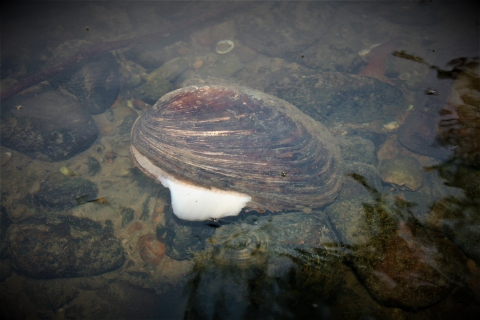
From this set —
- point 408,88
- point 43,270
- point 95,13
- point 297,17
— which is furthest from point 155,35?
point 408,88

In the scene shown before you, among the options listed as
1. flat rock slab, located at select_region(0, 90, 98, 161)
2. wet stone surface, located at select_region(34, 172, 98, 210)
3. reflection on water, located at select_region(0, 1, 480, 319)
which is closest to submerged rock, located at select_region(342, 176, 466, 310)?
reflection on water, located at select_region(0, 1, 480, 319)

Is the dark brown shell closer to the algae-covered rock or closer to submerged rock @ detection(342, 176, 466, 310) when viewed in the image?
submerged rock @ detection(342, 176, 466, 310)

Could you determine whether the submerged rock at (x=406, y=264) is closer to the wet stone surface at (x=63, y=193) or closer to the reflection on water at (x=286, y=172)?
the reflection on water at (x=286, y=172)

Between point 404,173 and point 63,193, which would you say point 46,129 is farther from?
point 404,173

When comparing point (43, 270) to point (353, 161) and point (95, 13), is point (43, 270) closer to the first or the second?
point (353, 161)

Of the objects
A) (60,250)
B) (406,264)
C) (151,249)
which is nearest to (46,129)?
(60,250)

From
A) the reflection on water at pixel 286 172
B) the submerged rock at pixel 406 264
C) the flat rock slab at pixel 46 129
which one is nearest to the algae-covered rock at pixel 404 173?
the reflection on water at pixel 286 172
